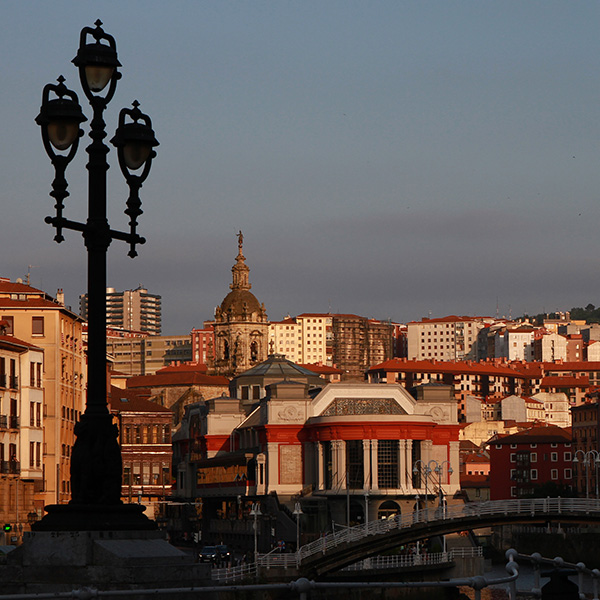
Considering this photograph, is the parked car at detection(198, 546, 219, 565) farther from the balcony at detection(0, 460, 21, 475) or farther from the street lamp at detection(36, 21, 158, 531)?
the street lamp at detection(36, 21, 158, 531)

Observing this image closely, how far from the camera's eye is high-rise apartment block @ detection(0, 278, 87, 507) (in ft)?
292

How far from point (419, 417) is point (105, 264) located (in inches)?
3916

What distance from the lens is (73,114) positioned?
18.0m

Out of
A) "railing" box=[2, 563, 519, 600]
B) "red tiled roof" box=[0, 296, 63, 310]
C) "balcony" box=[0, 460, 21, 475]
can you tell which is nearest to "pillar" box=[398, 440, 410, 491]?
"red tiled roof" box=[0, 296, 63, 310]

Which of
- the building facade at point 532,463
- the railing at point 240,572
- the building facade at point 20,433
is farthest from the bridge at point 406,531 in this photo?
the building facade at point 532,463

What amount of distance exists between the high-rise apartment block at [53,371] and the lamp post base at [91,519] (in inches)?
2698

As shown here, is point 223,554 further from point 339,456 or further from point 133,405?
point 133,405

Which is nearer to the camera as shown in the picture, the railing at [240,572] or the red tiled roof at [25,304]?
the railing at [240,572]

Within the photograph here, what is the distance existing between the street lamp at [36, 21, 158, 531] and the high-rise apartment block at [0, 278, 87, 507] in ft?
224

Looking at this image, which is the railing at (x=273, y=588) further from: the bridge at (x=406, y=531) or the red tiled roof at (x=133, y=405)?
the red tiled roof at (x=133, y=405)

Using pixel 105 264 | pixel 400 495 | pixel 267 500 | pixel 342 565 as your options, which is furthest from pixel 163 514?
pixel 105 264

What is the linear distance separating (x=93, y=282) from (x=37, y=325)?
248 ft

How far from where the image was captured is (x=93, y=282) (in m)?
17.9

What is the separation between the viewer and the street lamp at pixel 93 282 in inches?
693
